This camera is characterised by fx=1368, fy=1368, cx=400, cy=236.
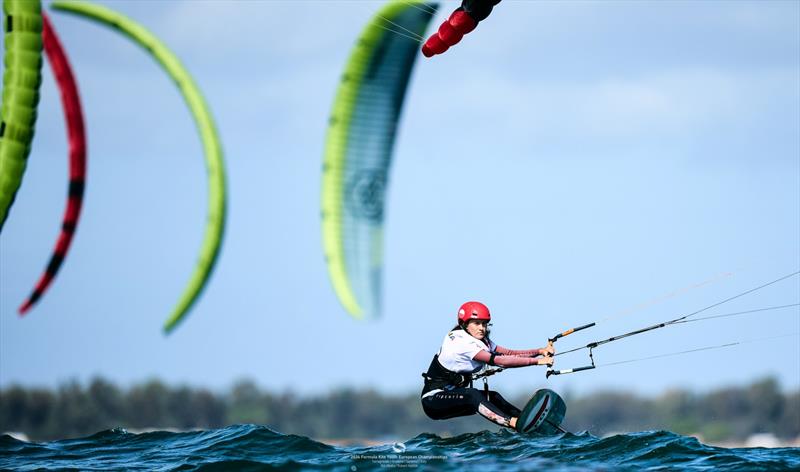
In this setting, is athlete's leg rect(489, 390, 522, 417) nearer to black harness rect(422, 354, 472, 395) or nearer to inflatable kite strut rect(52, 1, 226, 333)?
black harness rect(422, 354, 472, 395)

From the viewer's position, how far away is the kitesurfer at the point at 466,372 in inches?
719

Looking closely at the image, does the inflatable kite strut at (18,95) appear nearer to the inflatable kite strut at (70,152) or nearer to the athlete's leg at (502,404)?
the inflatable kite strut at (70,152)

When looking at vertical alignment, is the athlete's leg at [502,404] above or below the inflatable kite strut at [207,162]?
below

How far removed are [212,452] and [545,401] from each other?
4.42m

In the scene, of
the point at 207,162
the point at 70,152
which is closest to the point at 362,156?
the point at 207,162

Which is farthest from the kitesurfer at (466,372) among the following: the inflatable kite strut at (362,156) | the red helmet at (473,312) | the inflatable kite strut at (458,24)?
the inflatable kite strut at (362,156)

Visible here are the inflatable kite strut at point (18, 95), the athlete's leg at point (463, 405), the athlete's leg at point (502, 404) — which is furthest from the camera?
the inflatable kite strut at point (18, 95)

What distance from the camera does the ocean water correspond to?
15.5 meters

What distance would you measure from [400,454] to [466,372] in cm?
249

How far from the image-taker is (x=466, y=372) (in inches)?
732

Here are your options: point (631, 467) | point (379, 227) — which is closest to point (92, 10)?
point (379, 227)

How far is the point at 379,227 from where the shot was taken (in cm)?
2878

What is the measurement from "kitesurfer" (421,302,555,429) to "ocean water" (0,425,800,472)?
357mm

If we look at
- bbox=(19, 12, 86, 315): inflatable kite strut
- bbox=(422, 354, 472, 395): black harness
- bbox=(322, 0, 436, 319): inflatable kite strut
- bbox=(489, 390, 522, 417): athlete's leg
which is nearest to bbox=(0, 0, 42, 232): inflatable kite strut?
bbox=(19, 12, 86, 315): inflatable kite strut
